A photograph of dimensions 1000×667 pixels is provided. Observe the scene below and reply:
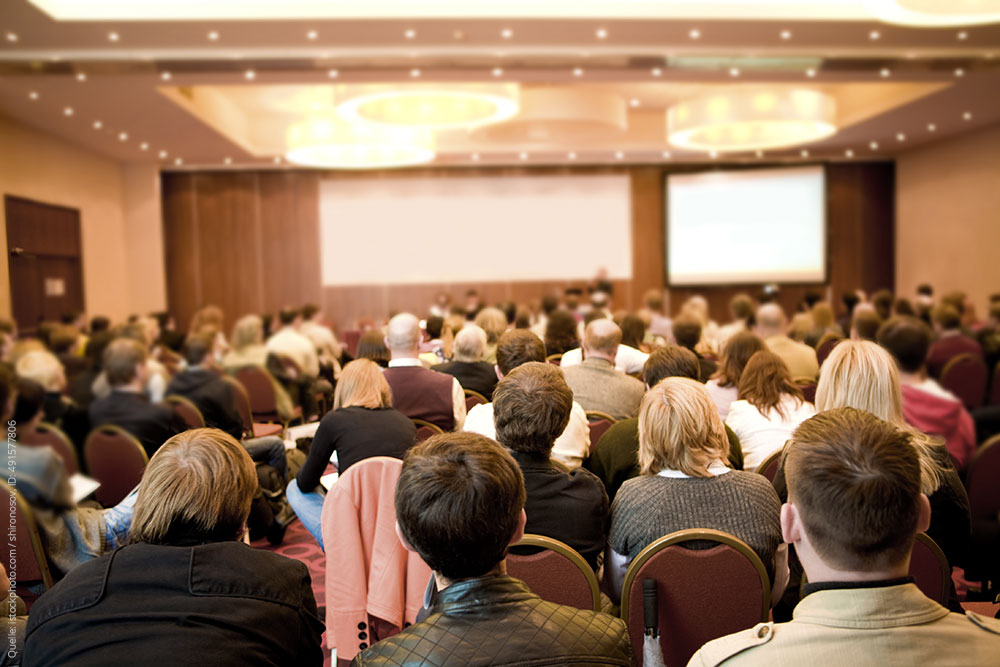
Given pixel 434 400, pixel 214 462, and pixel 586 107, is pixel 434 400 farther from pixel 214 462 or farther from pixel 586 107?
pixel 586 107

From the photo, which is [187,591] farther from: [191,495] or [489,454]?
[489,454]

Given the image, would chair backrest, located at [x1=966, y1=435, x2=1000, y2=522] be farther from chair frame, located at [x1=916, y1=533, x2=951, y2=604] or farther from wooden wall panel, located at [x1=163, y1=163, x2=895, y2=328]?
wooden wall panel, located at [x1=163, y1=163, x2=895, y2=328]

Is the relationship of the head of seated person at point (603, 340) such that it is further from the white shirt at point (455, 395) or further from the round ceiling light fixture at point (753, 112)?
the round ceiling light fixture at point (753, 112)

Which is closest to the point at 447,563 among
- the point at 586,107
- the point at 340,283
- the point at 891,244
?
the point at 586,107

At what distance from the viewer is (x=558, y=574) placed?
2.02m

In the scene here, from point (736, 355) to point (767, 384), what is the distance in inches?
23.7

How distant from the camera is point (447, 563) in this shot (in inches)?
54.2

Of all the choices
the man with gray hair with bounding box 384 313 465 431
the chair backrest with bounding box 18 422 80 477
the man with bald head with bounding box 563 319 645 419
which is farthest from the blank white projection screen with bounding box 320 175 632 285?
the chair backrest with bounding box 18 422 80 477

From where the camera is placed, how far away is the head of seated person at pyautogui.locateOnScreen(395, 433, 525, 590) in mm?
1364

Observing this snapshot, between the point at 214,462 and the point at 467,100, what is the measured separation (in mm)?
9192

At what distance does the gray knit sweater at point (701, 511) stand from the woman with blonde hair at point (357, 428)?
106 cm

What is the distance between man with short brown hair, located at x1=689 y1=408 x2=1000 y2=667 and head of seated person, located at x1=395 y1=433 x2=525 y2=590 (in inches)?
15.7

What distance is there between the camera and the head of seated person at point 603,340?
3840mm

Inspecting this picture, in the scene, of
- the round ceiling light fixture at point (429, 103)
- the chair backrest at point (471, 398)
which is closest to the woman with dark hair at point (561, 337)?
the chair backrest at point (471, 398)
